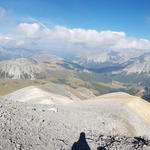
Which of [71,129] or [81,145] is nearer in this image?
[81,145]

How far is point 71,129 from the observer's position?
26.6 metres

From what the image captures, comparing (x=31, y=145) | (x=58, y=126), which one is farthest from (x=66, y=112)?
(x=31, y=145)

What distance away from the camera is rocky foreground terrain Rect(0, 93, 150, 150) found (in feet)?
65.7

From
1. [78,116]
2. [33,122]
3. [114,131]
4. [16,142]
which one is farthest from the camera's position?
[78,116]

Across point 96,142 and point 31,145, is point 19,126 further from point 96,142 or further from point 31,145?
point 96,142

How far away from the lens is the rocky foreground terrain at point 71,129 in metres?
20.0

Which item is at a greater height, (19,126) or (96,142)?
(19,126)

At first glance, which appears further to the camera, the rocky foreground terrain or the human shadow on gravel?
the human shadow on gravel

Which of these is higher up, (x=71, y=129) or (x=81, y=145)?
(x=71, y=129)

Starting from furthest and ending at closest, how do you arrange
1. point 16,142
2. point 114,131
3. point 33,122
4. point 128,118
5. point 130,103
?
point 130,103 < point 128,118 < point 114,131 < point 33,122 < point 16,142

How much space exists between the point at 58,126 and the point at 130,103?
1000 inches

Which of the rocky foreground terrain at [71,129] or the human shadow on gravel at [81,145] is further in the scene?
the human shadow on gravel at [81,145]

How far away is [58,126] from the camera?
2617 cm

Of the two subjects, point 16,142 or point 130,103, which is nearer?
point 16,142
